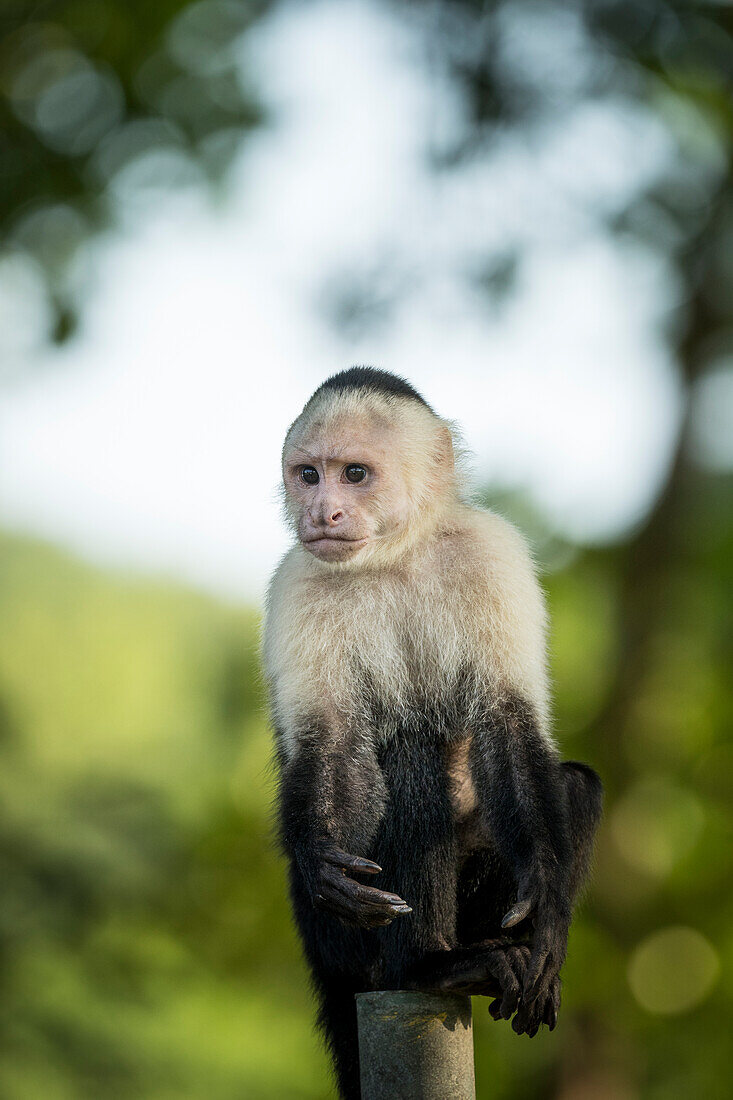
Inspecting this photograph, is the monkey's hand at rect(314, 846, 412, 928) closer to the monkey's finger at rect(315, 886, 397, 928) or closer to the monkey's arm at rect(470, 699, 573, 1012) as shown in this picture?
the monkey's finger at rect(315, 886, 397, 928)

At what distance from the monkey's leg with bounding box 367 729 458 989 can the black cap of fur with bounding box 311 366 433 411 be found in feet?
3.20

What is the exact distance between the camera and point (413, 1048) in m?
2.38

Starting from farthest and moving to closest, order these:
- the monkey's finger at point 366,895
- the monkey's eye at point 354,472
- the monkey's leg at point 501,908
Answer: the monkey's eye at point 354,472, the monkey's leg at point 501,908, the monkey's finger at point 366,895

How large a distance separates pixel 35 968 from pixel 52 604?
2.80 m

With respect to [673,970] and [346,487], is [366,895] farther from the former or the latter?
[673,970]

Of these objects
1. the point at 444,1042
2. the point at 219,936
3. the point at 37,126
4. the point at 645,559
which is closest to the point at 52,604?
the point at 219,936

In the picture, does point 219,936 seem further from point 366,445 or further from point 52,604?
point 366,445

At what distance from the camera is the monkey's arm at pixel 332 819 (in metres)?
2.39

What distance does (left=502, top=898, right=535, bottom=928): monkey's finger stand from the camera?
2404mm

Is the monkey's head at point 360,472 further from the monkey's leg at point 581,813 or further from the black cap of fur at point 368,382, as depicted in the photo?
the monkey's leg at point 581,813

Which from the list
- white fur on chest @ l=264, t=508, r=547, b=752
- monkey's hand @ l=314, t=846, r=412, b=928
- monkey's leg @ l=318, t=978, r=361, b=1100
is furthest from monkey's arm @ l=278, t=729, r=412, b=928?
monkey's leg @ l=318, t=978, r=361, b=1100

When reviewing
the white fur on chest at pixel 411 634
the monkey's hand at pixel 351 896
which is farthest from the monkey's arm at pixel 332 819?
the white fur on chest at pixel 411 634

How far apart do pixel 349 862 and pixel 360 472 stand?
100cm

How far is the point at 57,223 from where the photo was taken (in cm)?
771
